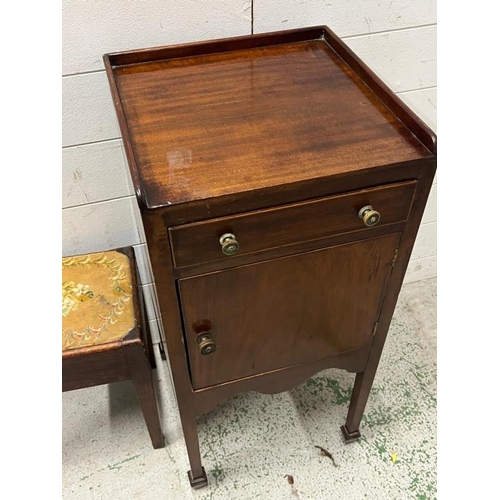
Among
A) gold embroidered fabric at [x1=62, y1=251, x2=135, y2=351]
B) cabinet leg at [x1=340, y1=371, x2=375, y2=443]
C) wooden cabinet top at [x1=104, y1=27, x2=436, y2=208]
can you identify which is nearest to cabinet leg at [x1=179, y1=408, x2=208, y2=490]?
gold embroidered fabric at [x1=62, y1=251, x2=135, y2=351]

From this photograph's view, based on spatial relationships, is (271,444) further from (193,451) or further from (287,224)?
(287,224)

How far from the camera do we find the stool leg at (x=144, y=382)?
3.48 ft

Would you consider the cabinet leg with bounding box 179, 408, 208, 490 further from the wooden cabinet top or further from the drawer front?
the wooden cabinet top

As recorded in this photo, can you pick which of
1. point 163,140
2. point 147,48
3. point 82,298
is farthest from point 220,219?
point 82,298

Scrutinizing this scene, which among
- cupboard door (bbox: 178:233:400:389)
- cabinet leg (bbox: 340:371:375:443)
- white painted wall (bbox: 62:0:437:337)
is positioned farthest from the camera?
cabinet leg (bbox: 340:371:375:443)

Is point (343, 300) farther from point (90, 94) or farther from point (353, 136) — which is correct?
point (90, 94)

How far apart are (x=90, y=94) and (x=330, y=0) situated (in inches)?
21.2

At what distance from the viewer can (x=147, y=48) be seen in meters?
0.95

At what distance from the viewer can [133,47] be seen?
3.27 feet

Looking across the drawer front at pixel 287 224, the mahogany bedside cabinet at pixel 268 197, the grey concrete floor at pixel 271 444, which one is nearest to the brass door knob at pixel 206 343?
the mahogany bedside cabinet at pixel 268 197

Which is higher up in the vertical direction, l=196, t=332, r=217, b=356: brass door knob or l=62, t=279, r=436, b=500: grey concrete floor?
l=196, t=332, r=217, b=356: brass door knob

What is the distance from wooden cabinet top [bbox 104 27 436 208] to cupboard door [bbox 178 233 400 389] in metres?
0.16

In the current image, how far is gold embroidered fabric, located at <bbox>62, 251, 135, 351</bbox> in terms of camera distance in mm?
1060

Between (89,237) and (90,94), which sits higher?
(90,94)
